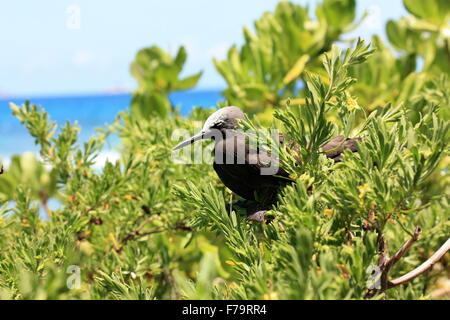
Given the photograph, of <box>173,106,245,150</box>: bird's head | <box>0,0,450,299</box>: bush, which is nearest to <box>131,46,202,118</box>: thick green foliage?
<box>0,0,450,299</box>: bush

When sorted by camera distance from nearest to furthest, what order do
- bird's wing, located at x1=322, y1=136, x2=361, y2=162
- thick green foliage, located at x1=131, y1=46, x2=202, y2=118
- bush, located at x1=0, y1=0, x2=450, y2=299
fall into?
1. bush, located at x1=0, y1=0, x2=450, y2=299
2. bird's wing, located at x1=322, y1=136, x2=361, y2=162
3. thick green foliage, located at x1=131, y1=46, x2=202, y2=118

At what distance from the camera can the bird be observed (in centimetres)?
60

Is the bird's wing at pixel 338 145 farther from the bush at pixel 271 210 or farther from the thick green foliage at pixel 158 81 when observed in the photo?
the thick green foliage at pixel 158 81

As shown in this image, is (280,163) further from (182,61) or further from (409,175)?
(182,61)

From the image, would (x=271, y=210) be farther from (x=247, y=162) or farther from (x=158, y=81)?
(x=158, y=81)

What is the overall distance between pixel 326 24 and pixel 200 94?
27094mm

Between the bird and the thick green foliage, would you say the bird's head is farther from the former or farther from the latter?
the thick green foliage

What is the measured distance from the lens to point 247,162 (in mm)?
610

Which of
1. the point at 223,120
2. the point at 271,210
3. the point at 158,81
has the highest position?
the point at 158,81

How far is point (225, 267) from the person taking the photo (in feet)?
4.16

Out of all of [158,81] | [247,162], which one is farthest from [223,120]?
[158,81]

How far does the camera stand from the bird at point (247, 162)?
604 millimetres

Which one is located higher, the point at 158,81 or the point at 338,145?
the point at 158,81

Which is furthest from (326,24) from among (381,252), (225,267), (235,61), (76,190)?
(381,252)
